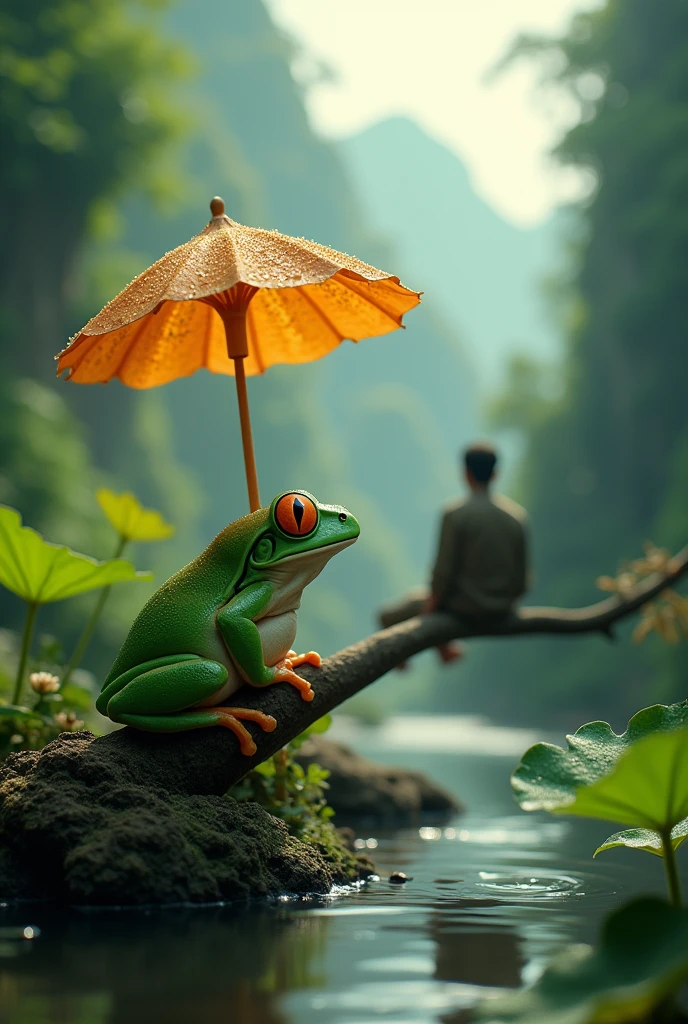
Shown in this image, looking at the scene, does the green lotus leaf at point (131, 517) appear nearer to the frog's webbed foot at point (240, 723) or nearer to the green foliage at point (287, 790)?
the green foliage at point (287, 790)

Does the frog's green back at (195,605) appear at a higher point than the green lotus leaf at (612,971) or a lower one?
higher

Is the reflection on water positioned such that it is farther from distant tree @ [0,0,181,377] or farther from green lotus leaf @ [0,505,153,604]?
distant tree @ [0,0,181,377]

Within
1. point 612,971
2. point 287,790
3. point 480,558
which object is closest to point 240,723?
point 287,790

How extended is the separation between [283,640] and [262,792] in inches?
44.2

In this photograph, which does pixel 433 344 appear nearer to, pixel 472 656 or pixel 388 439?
pixel 388 439

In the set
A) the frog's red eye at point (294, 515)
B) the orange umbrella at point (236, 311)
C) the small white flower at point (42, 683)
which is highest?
the orange umbrella at point (236, 311)

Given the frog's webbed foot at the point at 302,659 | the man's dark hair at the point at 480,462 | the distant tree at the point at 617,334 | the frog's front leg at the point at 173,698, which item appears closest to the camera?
the frog's front leg at the point at 173,698

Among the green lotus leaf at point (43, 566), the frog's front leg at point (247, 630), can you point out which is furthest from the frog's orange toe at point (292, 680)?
the green lotus leaf at point (43, 566)

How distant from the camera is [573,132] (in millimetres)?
31688

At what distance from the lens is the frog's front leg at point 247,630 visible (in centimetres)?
411

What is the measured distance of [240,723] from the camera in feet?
13.8

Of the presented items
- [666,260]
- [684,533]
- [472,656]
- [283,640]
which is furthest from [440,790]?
[472,656]

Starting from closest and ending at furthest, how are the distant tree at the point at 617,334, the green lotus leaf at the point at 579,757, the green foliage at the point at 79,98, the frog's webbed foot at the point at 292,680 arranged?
the green lotus leaf at the point at 579,757 → the frog's webbed foot at the point at 292,680 → the green foliage at the point at 79,98 → the distant tree at the point at 617,334

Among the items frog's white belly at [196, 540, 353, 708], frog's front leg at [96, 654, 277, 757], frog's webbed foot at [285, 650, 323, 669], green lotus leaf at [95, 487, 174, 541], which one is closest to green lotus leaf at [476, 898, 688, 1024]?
frog's front leg at [96, 654, 277, 757]
